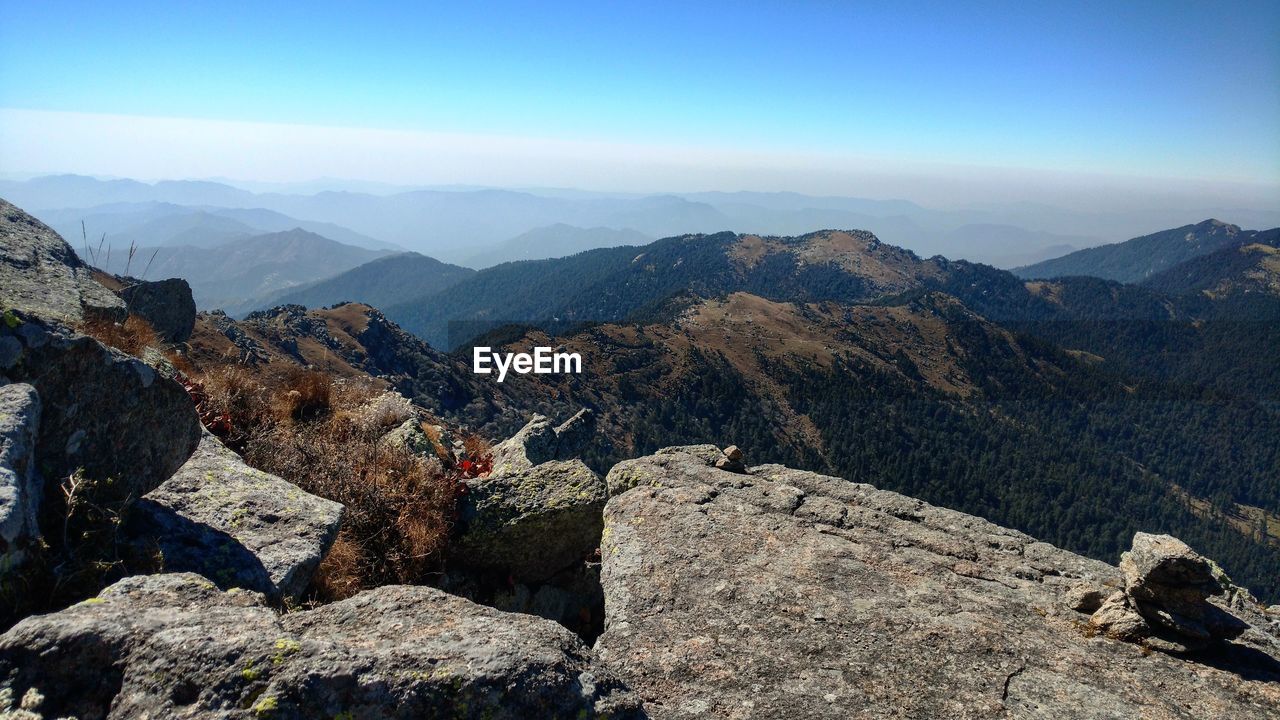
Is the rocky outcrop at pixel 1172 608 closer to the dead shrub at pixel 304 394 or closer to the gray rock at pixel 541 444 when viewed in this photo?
the gray rock at pixel 541 444

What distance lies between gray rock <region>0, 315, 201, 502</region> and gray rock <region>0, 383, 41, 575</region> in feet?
0.87

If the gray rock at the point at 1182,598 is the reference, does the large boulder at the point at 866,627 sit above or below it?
below

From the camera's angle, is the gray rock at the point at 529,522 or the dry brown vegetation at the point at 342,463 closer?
the dry brown vegetation at the point at 342,463

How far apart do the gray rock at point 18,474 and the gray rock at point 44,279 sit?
6.81 ft

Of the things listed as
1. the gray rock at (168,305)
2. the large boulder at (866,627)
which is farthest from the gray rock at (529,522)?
the gray rock at (168,305)

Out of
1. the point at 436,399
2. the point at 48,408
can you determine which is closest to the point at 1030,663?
the point at 48,408

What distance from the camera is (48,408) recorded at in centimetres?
457

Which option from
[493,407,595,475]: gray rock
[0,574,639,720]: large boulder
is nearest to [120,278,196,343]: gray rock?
[493,407,595,475]: gray rock

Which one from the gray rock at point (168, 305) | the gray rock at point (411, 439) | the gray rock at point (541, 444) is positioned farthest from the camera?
the gray rock at point (168, 305)

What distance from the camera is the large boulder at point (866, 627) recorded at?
4.89m

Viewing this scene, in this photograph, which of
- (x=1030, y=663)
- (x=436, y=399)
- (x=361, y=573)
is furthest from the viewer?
(x=436, y=399)

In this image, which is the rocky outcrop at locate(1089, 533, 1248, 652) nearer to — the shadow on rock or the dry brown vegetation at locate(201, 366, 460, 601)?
the dry brown vegetation at locate(201, 366, 460, 601)

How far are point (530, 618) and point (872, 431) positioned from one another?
629 ft

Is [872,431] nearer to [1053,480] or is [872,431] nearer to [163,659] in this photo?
[1053,480]
